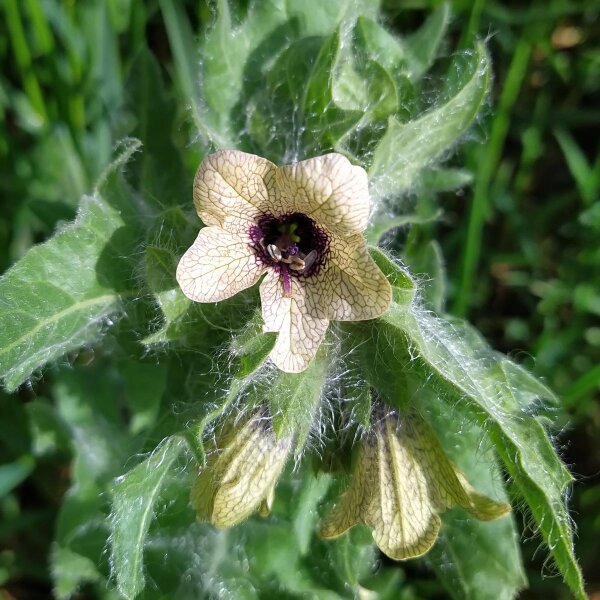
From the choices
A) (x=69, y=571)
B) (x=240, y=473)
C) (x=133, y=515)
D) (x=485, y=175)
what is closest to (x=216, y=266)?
(x=240, y=473)

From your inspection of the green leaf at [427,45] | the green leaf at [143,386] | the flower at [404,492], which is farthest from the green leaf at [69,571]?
the green leaf at [427,45]

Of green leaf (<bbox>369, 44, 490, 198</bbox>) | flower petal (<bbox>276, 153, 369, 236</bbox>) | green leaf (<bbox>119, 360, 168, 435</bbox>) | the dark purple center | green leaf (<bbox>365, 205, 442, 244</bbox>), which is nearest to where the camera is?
flower petal (<bbox>276, 153, 369, 236</bbox>)

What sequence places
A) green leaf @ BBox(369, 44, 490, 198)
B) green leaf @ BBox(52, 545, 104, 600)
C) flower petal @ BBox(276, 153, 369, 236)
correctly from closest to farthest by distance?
flower petal @ BBox(276, 153, 369, 236) < green leaf @ BBox(369, 44, 490, 198) < green leaf @ BBox(52, 545, 104, 600)

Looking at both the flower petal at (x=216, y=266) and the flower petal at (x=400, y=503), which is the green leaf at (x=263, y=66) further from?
the flower petal at (x=400, y=503)

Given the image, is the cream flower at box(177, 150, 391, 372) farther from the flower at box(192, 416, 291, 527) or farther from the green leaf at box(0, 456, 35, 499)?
the green leaf at box(0, 456, 35, 499)

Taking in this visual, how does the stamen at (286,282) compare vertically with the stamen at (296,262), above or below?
below

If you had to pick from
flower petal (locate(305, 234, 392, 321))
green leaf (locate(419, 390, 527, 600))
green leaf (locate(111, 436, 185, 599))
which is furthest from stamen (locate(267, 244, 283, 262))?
green leaf (locate(419, 390, 527, 600))

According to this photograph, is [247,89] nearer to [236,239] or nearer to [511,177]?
[236,239]

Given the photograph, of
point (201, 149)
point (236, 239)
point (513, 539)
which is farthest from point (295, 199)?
point (513, 539)
